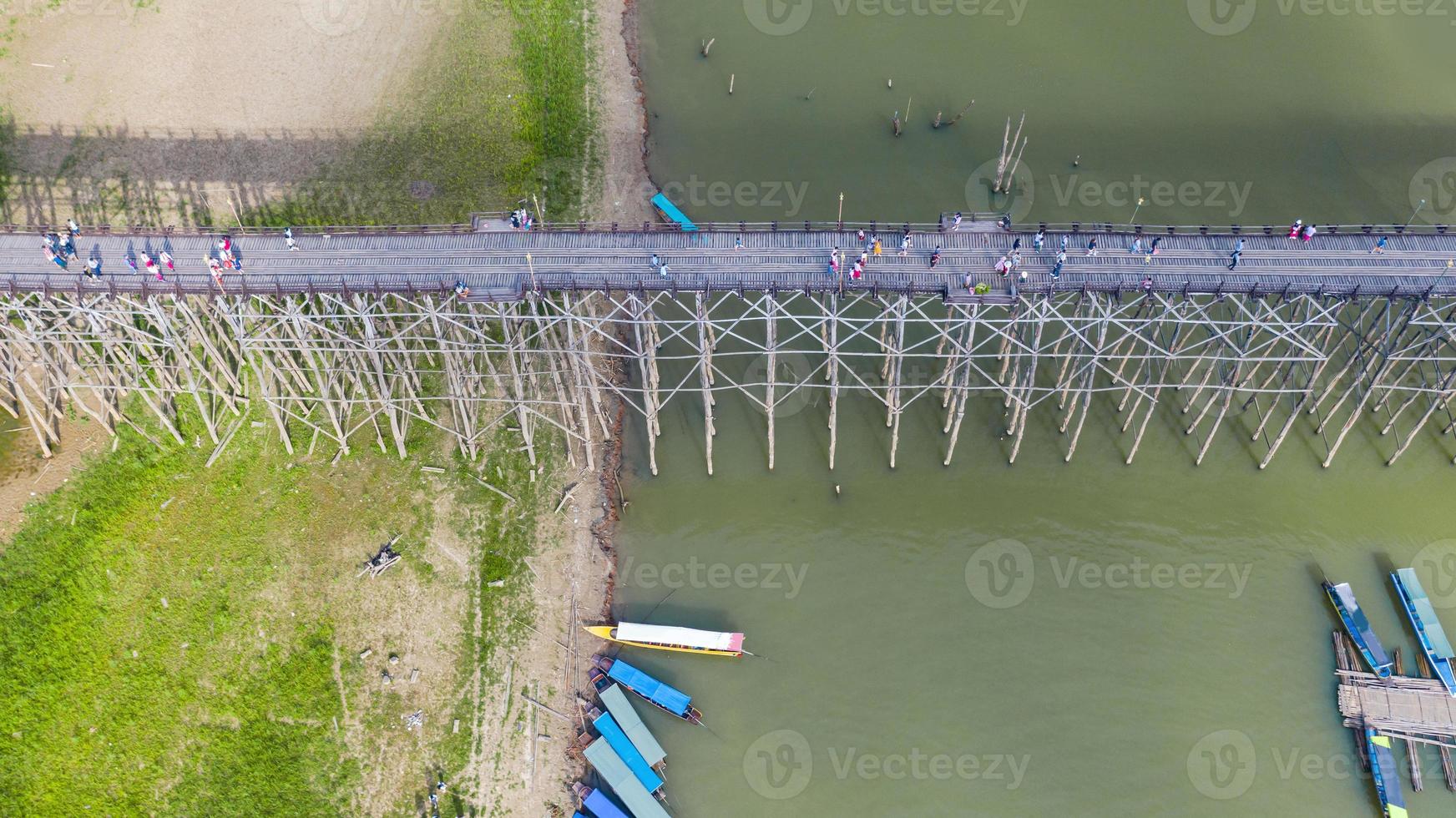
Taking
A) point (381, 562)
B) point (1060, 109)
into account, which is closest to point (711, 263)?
point (381, 562)

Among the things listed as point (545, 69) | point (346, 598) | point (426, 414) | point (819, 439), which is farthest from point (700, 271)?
point (545, 69)
